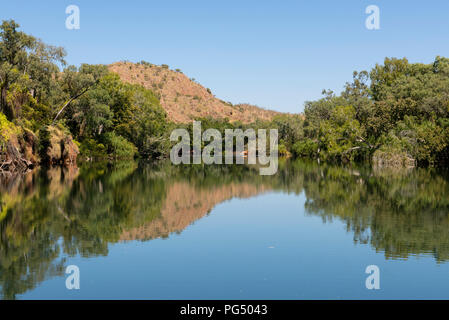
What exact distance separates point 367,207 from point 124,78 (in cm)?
10915

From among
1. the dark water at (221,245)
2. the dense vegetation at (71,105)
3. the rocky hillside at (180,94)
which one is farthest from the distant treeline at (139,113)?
the rocky hillside at (180,94)

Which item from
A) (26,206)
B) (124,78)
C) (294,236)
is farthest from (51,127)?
(124,78)

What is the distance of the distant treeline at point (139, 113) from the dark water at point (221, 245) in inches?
903

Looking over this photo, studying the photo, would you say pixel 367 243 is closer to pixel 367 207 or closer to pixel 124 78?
pixel 367 207

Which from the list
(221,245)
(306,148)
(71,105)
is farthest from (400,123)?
(221,245)

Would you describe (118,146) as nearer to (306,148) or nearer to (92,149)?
(92,149)

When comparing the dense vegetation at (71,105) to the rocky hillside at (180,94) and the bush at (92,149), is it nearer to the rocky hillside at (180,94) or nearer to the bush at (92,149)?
the bush at (92,149)

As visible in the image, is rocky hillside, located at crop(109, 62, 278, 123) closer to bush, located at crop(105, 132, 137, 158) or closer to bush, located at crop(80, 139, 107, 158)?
bush, located at crop(105, 132, 137, 158)

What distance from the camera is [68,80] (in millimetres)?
52969

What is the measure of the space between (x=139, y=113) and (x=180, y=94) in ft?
205

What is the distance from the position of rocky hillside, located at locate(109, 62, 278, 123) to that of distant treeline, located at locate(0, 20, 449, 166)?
1808 inches

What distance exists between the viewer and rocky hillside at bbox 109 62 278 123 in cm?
11938

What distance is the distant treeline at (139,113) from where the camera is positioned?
44.1 metres

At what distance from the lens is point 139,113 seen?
6544cm
